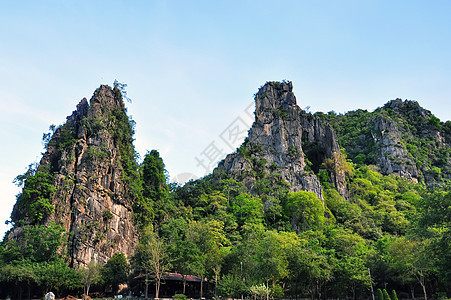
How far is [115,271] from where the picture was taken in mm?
46531

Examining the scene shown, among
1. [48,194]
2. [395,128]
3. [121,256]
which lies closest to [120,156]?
[48,194]

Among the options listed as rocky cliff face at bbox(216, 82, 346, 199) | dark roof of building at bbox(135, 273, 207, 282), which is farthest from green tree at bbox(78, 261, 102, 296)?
rocky cliff face at bbox(216, 82, 346, 199)

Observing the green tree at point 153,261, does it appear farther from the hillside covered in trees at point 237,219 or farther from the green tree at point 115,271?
the green tree at point 115,271

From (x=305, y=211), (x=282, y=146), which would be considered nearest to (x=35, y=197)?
(x=305, y=211)

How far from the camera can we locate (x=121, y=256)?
47844mm

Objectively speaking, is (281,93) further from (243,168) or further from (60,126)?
(60,126)

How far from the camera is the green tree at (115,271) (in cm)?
4534

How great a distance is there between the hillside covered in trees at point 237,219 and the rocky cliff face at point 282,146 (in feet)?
1.05

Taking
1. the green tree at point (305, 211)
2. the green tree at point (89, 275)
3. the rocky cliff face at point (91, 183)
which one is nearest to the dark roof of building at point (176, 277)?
the green tree at point (89, 275)

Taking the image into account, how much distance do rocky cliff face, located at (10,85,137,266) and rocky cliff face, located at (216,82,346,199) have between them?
26077 mm

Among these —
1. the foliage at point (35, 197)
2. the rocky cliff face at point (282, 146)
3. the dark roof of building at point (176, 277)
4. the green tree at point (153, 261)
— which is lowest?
the dark roof of building at point (176, 277)

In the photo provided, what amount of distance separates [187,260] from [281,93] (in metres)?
61.4

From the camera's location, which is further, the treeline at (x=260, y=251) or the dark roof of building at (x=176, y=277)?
the dark roof of building at (x=176, y=277)

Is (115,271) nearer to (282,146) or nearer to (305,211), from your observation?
(305,211)
